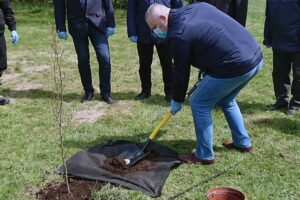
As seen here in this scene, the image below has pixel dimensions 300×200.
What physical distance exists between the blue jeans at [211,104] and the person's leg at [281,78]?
1624 mm

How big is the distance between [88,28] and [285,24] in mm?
2580

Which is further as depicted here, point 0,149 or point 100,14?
point 100,14

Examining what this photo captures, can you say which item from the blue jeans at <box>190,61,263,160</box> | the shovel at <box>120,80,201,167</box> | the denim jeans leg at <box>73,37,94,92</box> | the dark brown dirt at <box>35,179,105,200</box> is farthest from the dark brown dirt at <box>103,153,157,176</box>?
the denim jeans leg at <box>73,37,94,92</box>

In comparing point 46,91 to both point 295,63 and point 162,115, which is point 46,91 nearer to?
point 162,115

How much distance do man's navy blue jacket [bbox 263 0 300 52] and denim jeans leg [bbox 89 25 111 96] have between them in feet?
7.40

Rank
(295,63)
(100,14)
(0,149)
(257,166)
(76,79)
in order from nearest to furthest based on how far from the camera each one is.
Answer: (257,166)
(0,149)
(295,63)
(100,14)
(76,79)

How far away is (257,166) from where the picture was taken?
4695mm

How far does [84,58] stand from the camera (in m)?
6.59

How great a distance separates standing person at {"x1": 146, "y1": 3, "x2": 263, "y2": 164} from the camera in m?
4.15

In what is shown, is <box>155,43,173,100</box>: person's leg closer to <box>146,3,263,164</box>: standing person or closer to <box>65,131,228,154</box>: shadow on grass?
<box>65,131,228,154</box>: shadow on grass

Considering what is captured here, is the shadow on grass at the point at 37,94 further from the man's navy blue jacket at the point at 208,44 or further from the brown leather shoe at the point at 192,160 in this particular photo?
the man's navy blue jacket at the point at 208,44

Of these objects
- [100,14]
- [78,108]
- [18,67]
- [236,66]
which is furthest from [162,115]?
[18,67]

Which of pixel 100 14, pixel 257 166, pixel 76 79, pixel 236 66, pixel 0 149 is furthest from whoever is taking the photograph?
pixel 76 79

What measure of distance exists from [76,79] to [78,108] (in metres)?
1.51
